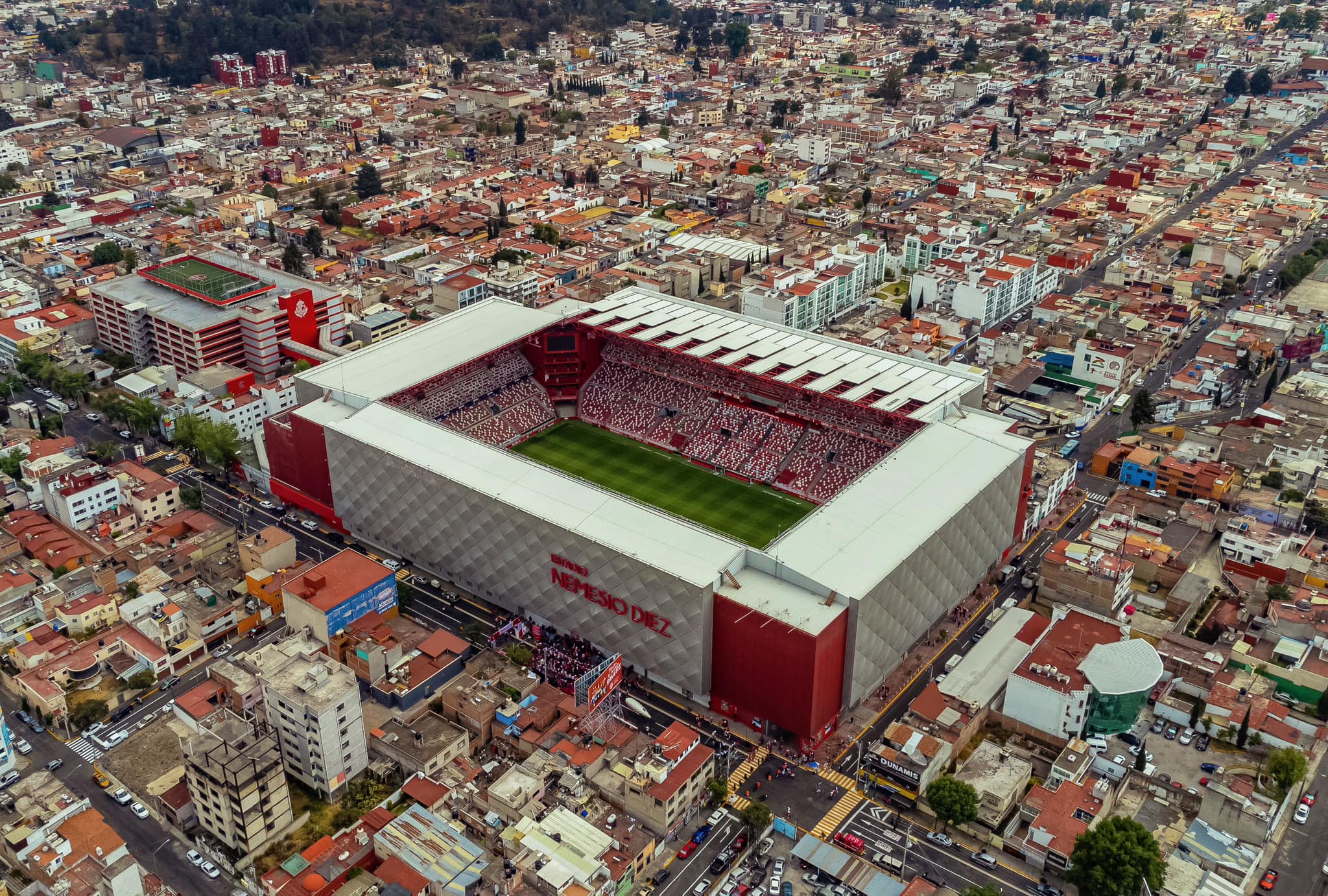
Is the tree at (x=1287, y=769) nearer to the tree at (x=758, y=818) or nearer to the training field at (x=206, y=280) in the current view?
the tree at (x=758, y=818)

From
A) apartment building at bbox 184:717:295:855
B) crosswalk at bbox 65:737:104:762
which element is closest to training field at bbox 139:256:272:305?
crosswalk at bbox 65:737:104:762

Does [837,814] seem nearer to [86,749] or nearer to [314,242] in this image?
[86,749]

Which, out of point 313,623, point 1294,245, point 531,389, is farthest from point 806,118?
point 313,623

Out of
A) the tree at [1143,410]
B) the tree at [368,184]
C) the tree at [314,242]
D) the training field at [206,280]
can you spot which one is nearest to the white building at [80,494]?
the training field at [206,280]

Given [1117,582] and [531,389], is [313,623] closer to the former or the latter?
[531,389]

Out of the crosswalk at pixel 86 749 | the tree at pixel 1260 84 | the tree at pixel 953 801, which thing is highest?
the tree at pixel 1260 84

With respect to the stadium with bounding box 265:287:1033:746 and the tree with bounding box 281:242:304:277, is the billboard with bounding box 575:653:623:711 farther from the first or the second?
the tree with bounding box 281:242:304:277
